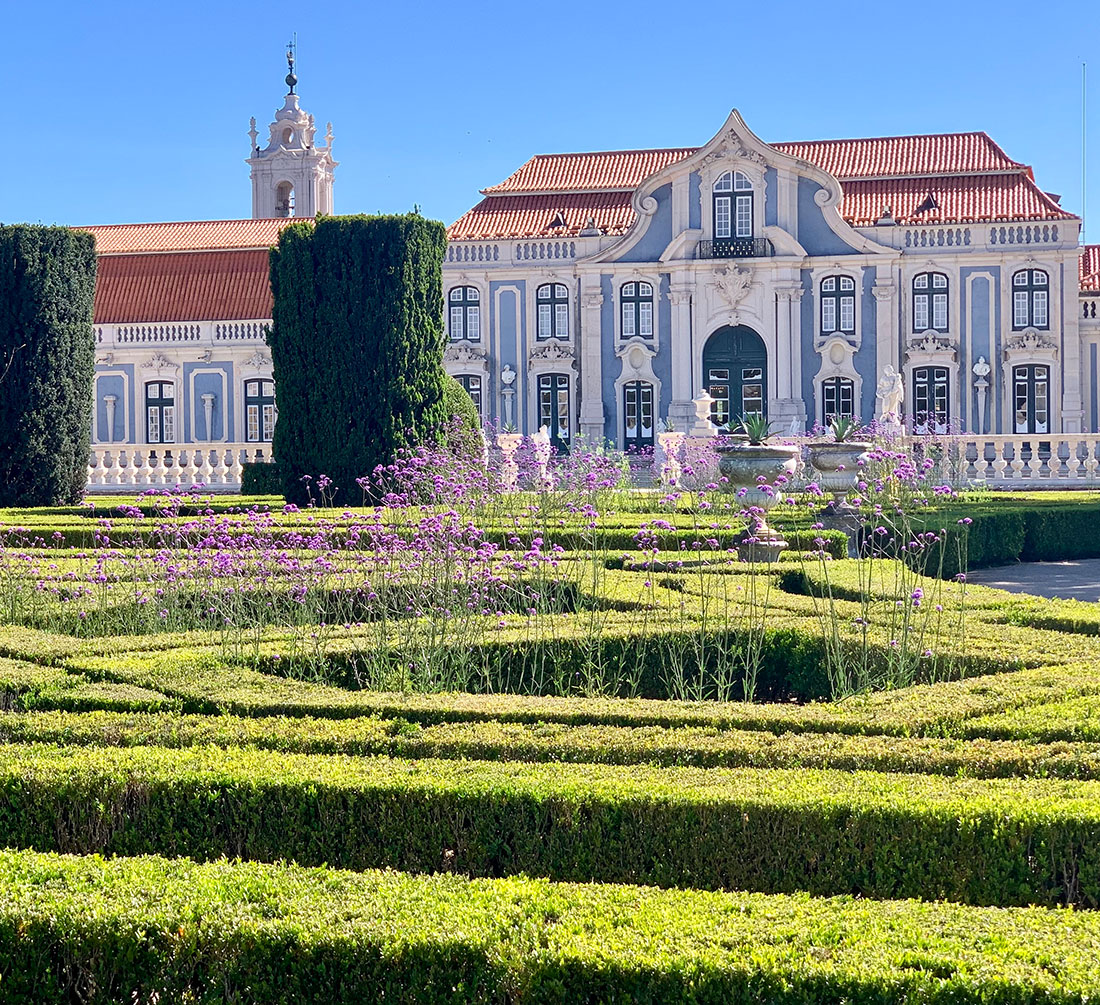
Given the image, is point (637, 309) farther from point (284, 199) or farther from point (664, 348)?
point (284, 199)

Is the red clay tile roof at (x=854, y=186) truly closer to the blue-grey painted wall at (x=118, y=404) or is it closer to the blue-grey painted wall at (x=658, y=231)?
the blue-grey painted wall at (x=658, y=231)

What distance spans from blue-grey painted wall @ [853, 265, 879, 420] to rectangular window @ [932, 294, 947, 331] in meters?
1.23

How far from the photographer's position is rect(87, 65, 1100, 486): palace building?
32906 millimetres

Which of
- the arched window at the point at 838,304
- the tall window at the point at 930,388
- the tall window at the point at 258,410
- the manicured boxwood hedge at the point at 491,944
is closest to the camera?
the manicured boxwood hedge at the point at 491,944

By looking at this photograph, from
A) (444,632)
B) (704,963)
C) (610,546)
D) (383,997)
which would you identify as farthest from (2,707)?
(610,546)

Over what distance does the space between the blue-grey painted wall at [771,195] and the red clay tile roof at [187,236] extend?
1182 cm

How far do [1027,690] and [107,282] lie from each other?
34110 millimetres

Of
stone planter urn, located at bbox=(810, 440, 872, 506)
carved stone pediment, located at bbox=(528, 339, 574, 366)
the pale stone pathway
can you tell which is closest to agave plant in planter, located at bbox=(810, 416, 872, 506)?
stone planter urn, located at bbox=(810, 440, 872, 506)

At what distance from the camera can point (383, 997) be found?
3.49m

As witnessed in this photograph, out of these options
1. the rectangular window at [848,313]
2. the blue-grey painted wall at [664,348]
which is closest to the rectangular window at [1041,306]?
the rectangular window at [848,313]

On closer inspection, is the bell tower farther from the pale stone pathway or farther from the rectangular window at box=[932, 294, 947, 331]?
the pale stone pathway

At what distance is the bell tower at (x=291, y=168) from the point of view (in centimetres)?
5359

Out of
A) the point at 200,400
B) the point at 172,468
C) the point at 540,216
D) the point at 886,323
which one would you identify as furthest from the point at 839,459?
the point at 200,400

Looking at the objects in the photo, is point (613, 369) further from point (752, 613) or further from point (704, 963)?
point (704, 963)
